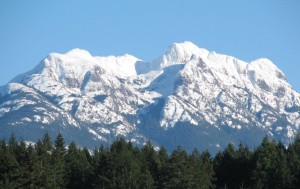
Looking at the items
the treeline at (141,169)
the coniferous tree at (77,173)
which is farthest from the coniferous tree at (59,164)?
the coniferous tree at (77,173)

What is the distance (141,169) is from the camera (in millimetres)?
155875

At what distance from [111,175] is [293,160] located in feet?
110

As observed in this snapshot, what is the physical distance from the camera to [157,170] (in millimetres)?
162000

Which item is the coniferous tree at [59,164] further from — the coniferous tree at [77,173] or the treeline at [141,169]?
the coniferous tree at [77,173]

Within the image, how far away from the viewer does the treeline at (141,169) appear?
451ft

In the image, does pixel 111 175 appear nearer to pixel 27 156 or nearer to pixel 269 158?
pixel 27 156

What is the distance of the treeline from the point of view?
13738cm

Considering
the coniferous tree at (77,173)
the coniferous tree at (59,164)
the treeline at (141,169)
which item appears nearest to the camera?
the treeline at (141,169)

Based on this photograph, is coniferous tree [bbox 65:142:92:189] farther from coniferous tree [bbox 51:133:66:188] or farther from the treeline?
coniferous tree [bbox 51:133:66:188]

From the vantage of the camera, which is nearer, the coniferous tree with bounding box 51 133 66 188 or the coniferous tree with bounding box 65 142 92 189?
the coniferous tree with bounding box 51 133 66 188

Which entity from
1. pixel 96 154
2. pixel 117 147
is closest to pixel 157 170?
pixel 117 147

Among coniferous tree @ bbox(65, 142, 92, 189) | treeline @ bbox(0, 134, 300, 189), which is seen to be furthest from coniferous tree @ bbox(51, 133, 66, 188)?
coniferous tree @ bbox(65, 142, 92, 189)

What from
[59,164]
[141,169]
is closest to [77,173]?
[59,164]

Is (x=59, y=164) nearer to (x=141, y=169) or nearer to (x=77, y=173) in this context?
Answer: (x=77, y=173)
